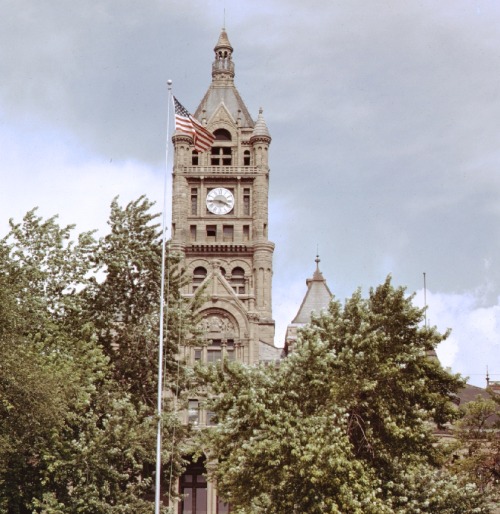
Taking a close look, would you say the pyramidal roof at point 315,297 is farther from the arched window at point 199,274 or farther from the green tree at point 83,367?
the green tree at point 83,367

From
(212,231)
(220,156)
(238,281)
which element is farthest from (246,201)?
(238,281)

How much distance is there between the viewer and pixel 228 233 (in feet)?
264

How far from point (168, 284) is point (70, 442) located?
939 cm


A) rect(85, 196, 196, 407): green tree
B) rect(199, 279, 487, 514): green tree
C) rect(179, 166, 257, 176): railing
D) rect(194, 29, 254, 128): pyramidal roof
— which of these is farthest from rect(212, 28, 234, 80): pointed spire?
rect(199, 279, 487, 514): green tree

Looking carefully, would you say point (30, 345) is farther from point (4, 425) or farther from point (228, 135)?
point (228, 135)

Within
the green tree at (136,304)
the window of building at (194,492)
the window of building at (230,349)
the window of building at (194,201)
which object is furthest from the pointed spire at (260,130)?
the green tree at (136,304)

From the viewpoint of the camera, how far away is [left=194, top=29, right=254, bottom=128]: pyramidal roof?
283 feet

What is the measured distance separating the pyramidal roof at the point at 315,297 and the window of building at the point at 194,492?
2057cm

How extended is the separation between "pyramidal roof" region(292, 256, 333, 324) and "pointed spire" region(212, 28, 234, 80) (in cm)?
2177

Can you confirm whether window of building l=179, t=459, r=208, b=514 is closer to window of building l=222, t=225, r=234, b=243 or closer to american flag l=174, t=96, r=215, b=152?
window of building l=222, t=225, r=234, b=243

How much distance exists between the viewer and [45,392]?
35531mm

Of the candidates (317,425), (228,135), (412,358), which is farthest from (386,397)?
(228,135)

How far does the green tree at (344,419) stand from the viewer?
3188 cm

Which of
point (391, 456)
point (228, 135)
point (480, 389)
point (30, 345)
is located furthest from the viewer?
point (228, 135)
